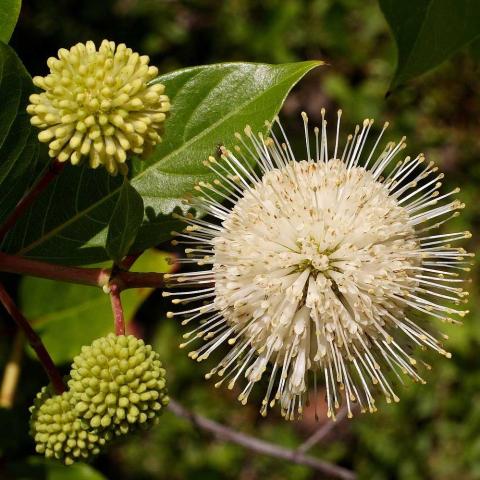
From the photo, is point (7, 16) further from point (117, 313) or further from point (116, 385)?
point (116, 385)

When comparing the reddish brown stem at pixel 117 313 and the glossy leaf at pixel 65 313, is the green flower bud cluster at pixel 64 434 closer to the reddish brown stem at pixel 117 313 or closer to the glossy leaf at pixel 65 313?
the reddish brown stem at pixel 117 313

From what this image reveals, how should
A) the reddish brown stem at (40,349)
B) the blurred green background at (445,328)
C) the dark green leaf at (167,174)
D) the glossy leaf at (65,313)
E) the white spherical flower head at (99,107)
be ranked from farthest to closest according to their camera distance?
the blurred green background at (445,328)
the glossy leaf at (65,313)
the dark green leaf at (167,174)
the reddish brown stem at (40,349)
the white spherical flower head at (99,107)

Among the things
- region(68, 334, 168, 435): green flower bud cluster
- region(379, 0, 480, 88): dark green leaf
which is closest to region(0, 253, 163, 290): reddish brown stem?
region(68, 334, 168, 435): green flower bud cluster

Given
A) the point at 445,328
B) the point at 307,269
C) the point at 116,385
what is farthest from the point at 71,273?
the point at 445,328

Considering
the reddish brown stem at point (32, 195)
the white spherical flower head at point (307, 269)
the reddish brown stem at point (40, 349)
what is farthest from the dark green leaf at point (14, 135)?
the white spherical flower head at point (307, 269)

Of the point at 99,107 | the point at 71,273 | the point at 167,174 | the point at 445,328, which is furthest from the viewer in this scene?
the point at 445,328

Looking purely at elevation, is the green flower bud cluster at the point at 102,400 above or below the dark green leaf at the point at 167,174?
below

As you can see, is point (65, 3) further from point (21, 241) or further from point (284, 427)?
point (284, 427)
